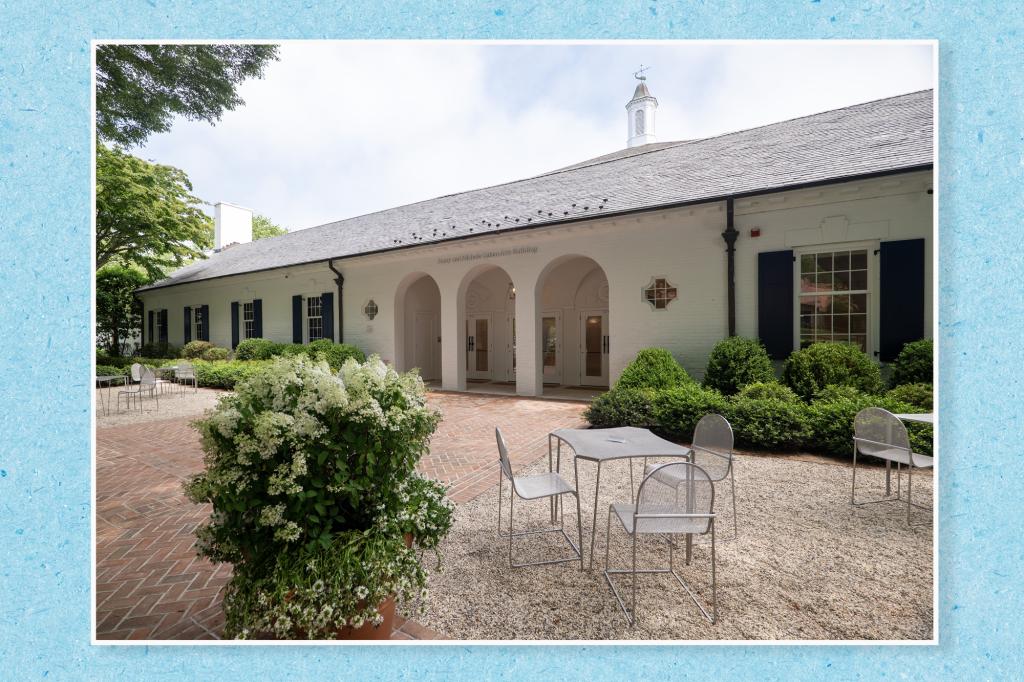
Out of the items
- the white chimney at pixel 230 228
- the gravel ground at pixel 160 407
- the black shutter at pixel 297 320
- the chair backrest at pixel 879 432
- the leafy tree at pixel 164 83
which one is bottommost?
the gravel ground at pixel 160 407

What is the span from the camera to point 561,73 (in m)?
2.59

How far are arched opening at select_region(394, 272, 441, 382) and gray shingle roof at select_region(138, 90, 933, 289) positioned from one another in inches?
72.5

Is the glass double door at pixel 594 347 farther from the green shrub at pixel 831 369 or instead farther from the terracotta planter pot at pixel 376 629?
the terracotta planter pot at pixel 376 629

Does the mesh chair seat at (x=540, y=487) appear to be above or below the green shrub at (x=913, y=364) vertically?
below

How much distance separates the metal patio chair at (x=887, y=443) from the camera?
3.69 meters

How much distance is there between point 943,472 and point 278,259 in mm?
17947

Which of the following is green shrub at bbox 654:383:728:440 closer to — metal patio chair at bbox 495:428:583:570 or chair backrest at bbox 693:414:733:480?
chair backrest at bbox 693:414:733:480

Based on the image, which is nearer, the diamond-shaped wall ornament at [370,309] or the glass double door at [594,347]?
the glass double door at [594,347]

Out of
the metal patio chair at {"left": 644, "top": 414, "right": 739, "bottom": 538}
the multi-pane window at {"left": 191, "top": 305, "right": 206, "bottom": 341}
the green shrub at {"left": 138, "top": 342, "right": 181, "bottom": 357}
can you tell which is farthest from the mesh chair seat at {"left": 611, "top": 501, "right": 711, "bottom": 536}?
the green shrub at {"left": 138, "top": 342, "right": 181, "bottom": 357}

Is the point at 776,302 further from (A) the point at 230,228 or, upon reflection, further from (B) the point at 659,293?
(A) the point at 230,228

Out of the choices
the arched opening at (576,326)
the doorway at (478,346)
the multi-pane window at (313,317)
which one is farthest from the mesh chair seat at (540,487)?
the multi-pane window at (313,317)

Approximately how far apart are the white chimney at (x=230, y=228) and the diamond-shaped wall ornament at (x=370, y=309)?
810cm

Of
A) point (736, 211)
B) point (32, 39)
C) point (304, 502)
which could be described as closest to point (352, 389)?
point (304, 502)

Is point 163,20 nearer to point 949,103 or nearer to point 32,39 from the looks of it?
point 32,39
